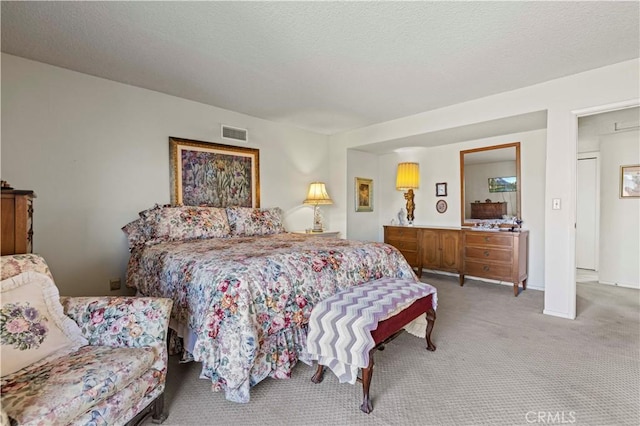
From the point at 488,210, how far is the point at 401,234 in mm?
1290

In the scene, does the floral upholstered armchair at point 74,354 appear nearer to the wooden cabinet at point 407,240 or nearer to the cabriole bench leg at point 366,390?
the cabriole bench leg at point 366,390

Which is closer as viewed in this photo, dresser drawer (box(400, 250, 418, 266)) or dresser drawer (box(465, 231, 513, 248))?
dresser drawer (box(465, 231, 513, 248))

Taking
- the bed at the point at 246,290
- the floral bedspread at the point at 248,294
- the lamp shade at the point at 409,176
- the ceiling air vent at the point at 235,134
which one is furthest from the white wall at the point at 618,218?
the ceiling air vent at the point at 235,134

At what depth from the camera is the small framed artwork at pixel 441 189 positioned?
4.87m

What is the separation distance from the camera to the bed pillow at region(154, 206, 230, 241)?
302 centimetres

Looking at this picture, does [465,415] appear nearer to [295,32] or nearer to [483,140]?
[295,32]

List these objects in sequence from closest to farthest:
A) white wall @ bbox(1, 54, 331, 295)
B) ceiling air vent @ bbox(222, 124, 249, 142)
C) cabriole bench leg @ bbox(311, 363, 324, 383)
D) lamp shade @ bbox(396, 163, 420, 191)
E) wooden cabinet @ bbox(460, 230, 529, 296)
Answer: cabriole bench leg @ bbox(311, 363, 324, 383), white wall @ bbox(1, 54, 331, 295), wooden cabinet @ bbox(460, 230, 529, 296), ceiling air vent @ bbox(222, 124, 249, 142), lamp shade @ bbox(396, 163, 420, 191)

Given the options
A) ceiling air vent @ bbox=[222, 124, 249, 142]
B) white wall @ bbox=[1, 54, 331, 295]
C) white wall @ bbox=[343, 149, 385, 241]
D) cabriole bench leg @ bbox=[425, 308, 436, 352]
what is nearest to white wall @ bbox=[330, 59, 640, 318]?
cabriole bench leg @ bbox=[425, 308, 436, 352]

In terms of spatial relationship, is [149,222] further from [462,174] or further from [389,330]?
[462,174]

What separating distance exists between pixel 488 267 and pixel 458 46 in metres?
2.79

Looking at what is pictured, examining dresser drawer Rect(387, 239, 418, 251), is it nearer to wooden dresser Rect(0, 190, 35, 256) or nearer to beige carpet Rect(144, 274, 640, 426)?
beige carpet Rect(144, 274, 640, 426)

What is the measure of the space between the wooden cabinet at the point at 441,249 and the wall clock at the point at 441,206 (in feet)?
1.84

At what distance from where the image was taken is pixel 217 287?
1760 mm

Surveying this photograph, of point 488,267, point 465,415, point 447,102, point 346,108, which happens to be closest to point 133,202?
point 346,108
